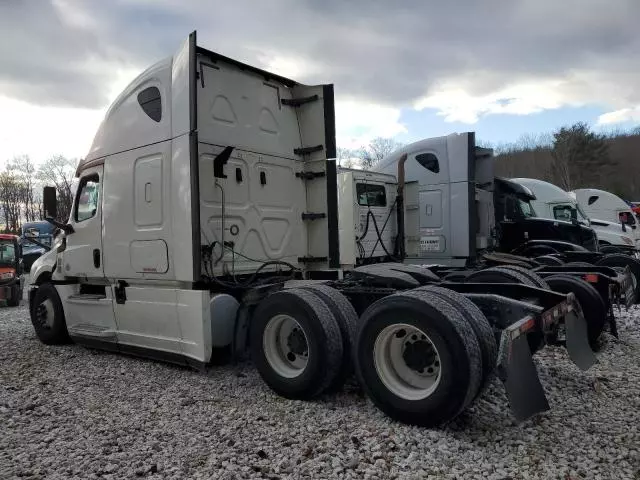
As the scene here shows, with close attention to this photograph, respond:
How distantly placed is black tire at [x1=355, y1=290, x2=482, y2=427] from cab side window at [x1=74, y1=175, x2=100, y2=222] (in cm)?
432

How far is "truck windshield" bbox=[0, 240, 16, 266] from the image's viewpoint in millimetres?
15078

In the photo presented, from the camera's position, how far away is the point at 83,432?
4.11 meters

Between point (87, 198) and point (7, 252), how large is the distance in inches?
403

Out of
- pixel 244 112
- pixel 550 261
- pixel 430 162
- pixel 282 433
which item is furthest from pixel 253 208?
pixel 430 162

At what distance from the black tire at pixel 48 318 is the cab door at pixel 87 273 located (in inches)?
9.9

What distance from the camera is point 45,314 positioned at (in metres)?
7.66

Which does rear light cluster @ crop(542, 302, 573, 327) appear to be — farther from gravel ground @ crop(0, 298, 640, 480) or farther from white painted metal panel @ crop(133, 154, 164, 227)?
white painted metal panel @ crop(133, 154, 164, 227)

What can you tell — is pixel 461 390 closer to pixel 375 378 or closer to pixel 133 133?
pixel 375 378

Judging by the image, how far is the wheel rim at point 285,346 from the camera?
4.87m

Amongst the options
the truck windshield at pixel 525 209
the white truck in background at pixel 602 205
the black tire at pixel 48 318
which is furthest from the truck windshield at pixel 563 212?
the black tire at pixel 48 318

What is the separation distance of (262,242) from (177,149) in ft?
5.00

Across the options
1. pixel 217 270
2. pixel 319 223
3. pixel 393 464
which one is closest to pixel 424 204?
pixel 319 223

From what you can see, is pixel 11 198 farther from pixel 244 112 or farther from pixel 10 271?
pixel 244 112

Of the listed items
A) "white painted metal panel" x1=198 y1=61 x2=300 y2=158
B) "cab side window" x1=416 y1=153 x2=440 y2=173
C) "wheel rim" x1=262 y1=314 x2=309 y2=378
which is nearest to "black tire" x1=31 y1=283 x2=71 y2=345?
"white painted metal panel" x1=198 y1=61 x2=300 y2=158
